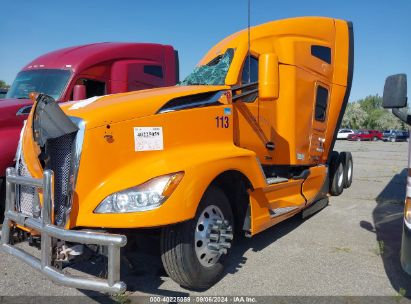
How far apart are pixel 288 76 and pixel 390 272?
9.90 feet

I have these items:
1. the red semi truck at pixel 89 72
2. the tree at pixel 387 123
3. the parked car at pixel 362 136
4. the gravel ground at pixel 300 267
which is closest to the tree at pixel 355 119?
the tree at pixel 387 123

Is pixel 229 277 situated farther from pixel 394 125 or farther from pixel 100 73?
pixel 394 125

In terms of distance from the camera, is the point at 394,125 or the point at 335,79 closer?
the point at 335,79

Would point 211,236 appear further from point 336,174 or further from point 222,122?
point 336,174

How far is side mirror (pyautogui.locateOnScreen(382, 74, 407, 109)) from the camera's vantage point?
3408 mm

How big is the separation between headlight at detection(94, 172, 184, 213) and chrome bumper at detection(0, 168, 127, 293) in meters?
0.27

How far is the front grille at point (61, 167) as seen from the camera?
320 cm

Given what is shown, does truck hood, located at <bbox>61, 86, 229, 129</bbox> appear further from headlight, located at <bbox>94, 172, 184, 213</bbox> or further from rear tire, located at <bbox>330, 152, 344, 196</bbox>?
rear tire, located at <bbox>330, 152, 344, 196</bbox>

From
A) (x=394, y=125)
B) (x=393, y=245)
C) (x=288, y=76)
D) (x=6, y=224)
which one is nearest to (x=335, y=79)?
(x=288, y=76)

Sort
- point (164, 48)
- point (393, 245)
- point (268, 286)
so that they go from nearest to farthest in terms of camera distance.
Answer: point (268, 286) < point (393, 245) < point (164, 48)

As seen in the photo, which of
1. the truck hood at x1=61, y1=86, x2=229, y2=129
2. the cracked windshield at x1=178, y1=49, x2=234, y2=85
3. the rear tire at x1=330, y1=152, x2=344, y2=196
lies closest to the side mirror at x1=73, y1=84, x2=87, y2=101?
the cracked windshield at x1=178, y1=49, x2=234, y2=85

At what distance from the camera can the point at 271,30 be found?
5871mm

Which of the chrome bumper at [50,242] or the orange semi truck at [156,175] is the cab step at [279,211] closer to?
the orange semi truck at [156,175]

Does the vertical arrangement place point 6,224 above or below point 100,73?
below
